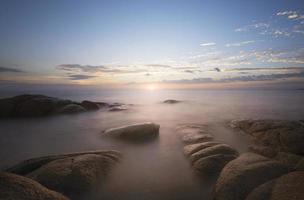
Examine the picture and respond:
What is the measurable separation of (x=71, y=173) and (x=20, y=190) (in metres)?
1.87

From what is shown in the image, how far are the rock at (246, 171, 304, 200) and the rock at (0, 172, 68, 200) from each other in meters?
3.75

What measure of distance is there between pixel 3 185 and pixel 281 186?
4.86m

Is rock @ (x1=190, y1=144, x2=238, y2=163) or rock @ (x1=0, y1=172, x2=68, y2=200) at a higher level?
rock @ (x1=0, y1=172, x2=68, y2=200)

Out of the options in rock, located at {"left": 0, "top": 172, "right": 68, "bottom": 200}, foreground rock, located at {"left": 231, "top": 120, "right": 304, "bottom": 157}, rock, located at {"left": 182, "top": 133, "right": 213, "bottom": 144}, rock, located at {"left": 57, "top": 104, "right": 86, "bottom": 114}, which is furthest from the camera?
rock, located at {"left": 57, "top": 104, "right": 86, "bottom": 114}

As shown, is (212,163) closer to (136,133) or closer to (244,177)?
(244,177)

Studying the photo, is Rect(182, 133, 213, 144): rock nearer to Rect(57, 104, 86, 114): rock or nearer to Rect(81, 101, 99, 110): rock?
Rect(57, 104, 86, 114): rock

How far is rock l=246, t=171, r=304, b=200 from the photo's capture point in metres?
3.35

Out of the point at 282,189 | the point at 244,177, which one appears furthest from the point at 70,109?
the point at 282,189

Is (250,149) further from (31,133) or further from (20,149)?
(31,133)

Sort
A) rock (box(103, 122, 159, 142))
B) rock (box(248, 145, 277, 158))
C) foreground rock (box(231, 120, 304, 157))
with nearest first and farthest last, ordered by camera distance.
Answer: rock (box(248, 145, 277, 158)) → foreground rock (box(231, 120, 304, 157)) → rock (box(103, 122, 159, 142))

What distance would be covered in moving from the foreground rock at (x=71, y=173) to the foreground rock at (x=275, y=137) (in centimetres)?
582

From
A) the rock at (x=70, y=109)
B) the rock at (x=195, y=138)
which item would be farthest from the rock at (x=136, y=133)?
the rock at (x=70, y=109)

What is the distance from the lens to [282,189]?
3.54 meters

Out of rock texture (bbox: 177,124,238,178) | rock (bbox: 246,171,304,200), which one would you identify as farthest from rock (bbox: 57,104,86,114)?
rock (bbox: 246,171,304,200)
